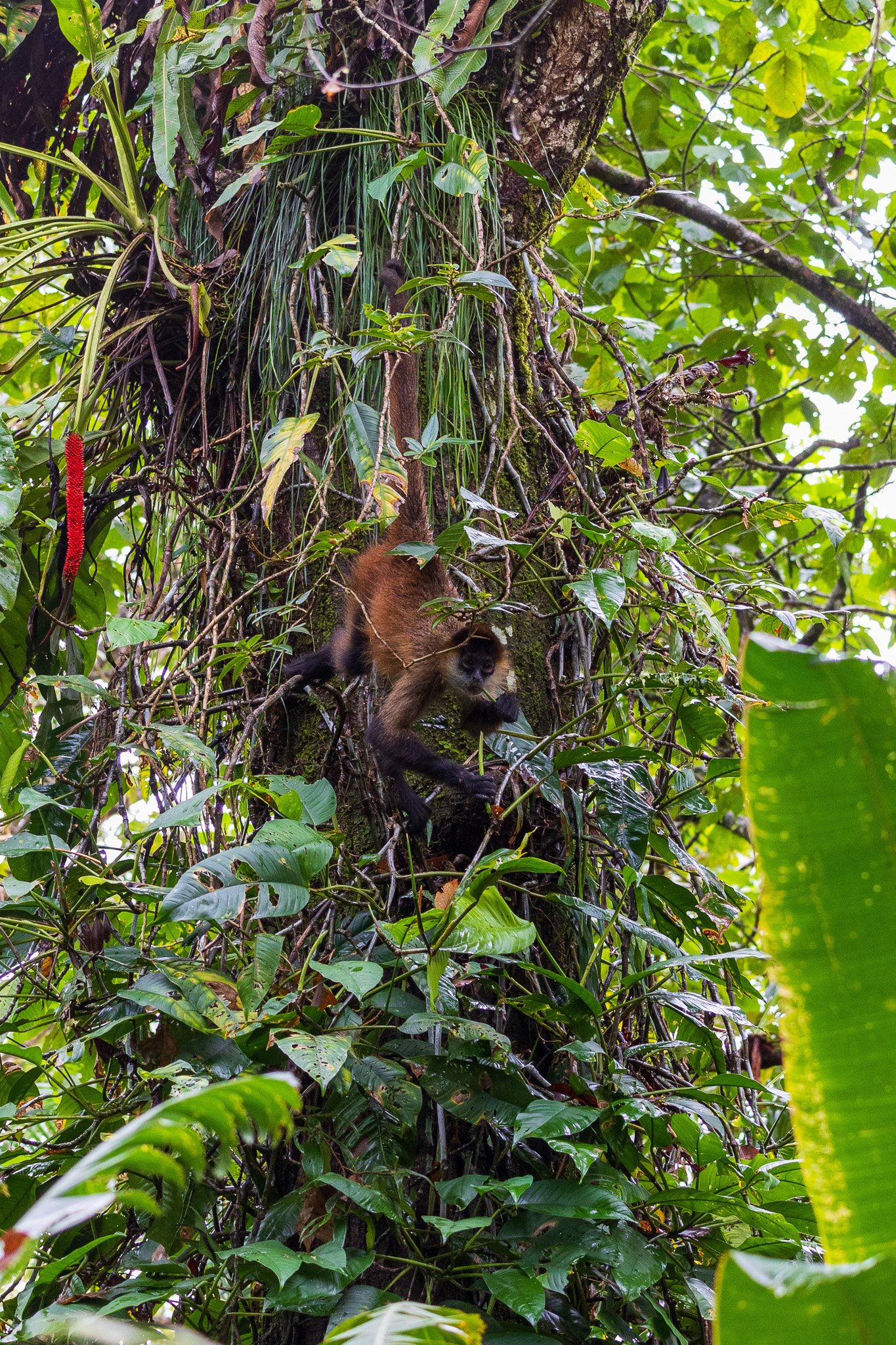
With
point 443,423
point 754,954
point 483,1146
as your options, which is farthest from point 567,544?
point 483,1146

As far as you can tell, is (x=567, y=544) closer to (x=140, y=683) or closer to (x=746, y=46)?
(x=140, y=683)

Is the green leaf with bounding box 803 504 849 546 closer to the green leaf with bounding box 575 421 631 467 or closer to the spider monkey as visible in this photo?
the green leaf with bounding box 575 421 631 467

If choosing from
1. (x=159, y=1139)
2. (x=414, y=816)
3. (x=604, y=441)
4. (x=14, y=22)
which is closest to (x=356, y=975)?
(x=414, y=816)

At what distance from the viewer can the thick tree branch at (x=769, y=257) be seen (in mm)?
4371

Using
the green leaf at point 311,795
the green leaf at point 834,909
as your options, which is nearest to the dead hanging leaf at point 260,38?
the green leaf at point 311,795

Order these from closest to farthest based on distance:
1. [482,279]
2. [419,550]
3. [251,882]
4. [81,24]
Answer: [251,882] → [419,550] → [482,279] → [81,24]

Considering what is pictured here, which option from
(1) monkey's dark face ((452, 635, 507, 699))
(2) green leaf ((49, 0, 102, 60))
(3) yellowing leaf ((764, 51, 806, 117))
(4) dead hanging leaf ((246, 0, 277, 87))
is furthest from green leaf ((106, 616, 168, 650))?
(3) yellowing leaf ((764, 51, 806, 117))

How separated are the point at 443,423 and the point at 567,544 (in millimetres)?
433

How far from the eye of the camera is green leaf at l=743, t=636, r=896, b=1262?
2.26ft

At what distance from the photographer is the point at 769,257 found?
439 cm

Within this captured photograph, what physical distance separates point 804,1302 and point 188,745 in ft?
5.01

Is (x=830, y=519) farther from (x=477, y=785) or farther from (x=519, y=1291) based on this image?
(x=519, y=1291)

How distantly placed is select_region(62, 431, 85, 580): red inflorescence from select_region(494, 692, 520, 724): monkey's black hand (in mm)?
966

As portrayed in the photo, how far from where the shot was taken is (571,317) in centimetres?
298
